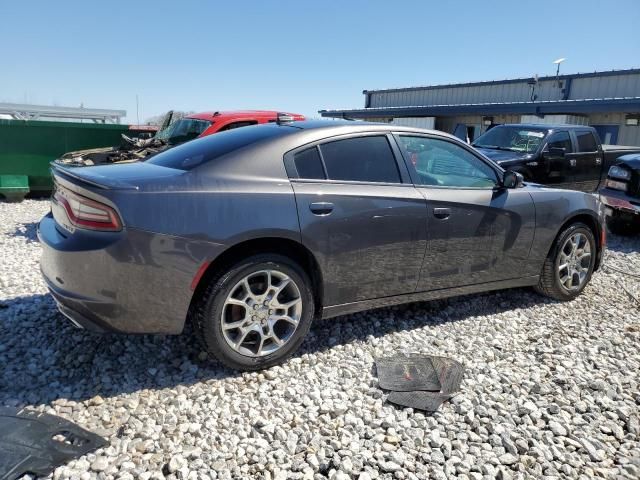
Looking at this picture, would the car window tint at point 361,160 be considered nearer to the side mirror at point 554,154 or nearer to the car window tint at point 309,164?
the car window tint at point 309,164

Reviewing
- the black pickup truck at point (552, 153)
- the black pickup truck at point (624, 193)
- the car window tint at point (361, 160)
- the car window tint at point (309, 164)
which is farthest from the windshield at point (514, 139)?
the car window tint at point (309, 164)

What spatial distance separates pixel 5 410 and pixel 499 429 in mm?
2696

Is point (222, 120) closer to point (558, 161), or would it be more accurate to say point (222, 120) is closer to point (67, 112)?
point (558, 161)

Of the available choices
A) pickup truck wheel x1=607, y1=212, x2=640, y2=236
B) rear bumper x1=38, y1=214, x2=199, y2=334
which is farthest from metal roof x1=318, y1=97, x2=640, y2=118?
rear bumper x1=38, y1=214, x2=199, y2=334

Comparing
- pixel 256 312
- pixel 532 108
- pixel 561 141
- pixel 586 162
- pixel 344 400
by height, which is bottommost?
pixel 344 400

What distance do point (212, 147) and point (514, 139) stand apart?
744 centimetres

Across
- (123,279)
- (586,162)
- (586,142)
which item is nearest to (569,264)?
(123,279)

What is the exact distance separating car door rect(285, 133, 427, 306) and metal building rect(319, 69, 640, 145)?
38.7 feet

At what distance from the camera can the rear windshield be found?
324 centimetres

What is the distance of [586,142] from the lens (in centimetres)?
969

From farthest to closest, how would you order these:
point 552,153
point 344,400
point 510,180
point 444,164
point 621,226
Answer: point 552,153
point 621,226
point 510,180
point 444,164
point 344,400

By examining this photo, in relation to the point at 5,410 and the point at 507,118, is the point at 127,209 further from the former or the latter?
the point at 507,118

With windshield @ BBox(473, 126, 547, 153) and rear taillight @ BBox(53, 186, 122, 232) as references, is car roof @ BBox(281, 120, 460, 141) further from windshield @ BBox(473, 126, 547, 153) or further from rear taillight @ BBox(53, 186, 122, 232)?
windshield @ BBox(473, 126, 547, 153)

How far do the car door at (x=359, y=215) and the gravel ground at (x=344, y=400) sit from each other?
51 centimetres
